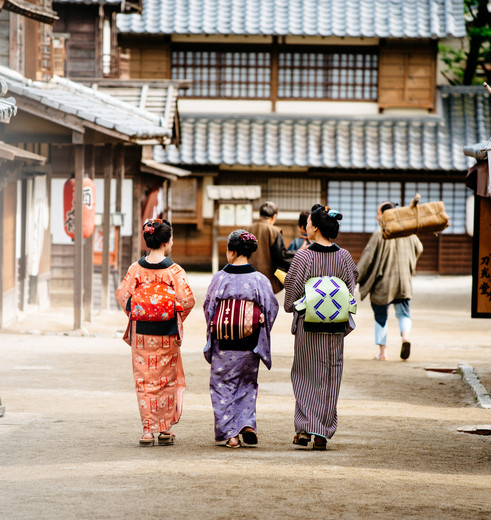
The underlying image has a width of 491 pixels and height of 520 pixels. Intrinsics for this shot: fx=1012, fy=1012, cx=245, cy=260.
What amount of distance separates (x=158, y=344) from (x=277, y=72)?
20.6 metres

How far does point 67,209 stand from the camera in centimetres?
1723

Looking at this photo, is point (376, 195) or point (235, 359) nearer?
point (235, 359)

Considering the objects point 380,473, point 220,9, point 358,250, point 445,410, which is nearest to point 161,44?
point 220,9

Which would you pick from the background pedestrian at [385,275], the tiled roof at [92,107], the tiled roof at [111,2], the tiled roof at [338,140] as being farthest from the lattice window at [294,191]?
the background pedestrian at [385,275]

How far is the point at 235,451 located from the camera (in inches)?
284

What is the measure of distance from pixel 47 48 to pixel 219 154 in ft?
31.5

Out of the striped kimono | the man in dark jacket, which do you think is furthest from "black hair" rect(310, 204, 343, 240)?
the man in dark jacket

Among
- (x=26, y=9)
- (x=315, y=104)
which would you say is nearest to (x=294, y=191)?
(x=315, y=104)

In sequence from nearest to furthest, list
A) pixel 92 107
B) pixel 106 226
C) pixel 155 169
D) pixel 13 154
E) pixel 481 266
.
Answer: pixel 481 266 < pixel 13 154 < pixel 92 107 < pixel 106 226 < pixel 155 169

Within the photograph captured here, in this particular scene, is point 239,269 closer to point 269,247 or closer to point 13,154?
point 269,247

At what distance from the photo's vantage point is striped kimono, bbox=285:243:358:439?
753 cm

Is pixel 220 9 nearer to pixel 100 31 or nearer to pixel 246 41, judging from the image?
pixel 246 41

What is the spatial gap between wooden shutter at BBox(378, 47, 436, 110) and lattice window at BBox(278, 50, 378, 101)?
0.27m

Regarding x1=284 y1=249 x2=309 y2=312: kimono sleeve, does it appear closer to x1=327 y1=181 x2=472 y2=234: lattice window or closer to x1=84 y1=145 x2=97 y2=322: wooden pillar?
x1=84 y1=145 x2=97 y2=322: wooden pillar
